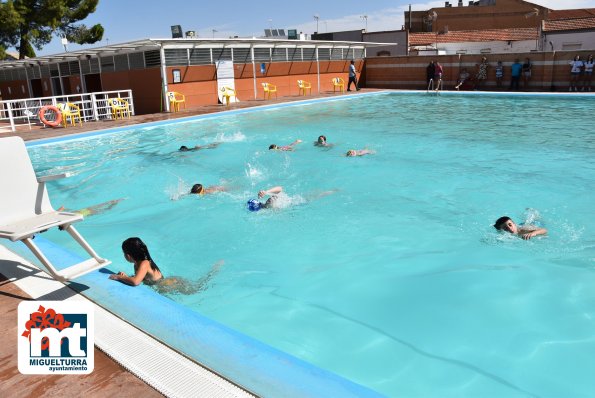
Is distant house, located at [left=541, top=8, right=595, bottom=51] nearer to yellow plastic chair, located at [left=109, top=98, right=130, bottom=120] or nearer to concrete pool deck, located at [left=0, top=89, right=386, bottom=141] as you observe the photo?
concrete pool deck, located at [left=0, top=89, right=386, bottom=141]

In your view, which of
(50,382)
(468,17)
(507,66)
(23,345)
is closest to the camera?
(50,382)

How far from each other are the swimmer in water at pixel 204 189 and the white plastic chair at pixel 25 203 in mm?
4150

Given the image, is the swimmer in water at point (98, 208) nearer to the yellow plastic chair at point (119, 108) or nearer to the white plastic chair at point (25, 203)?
the white plastic chair at point (25, 203)

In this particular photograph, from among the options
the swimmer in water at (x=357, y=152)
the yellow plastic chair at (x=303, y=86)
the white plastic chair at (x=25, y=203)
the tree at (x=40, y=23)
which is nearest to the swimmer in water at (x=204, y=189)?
the swimmer in water at (x=357, y=152)

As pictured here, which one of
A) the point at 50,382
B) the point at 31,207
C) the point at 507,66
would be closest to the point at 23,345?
the point at 50,382

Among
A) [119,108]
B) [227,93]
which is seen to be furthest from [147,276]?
[227,93]

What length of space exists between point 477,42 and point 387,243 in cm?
3744

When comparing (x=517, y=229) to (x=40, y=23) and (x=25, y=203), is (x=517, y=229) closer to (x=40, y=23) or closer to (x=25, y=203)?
(x=25, y=203)

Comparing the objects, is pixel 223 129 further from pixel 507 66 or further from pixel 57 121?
pixel 507 66

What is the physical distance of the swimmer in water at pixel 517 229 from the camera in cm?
621

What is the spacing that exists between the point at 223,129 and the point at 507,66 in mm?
16294

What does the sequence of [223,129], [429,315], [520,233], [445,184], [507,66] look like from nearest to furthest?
1. [429,315]
2. [520,233]
3. [445,184]
4. [223,129]
5. [507,66]

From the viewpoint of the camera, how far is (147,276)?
4605 mm

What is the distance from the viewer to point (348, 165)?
10648mm
